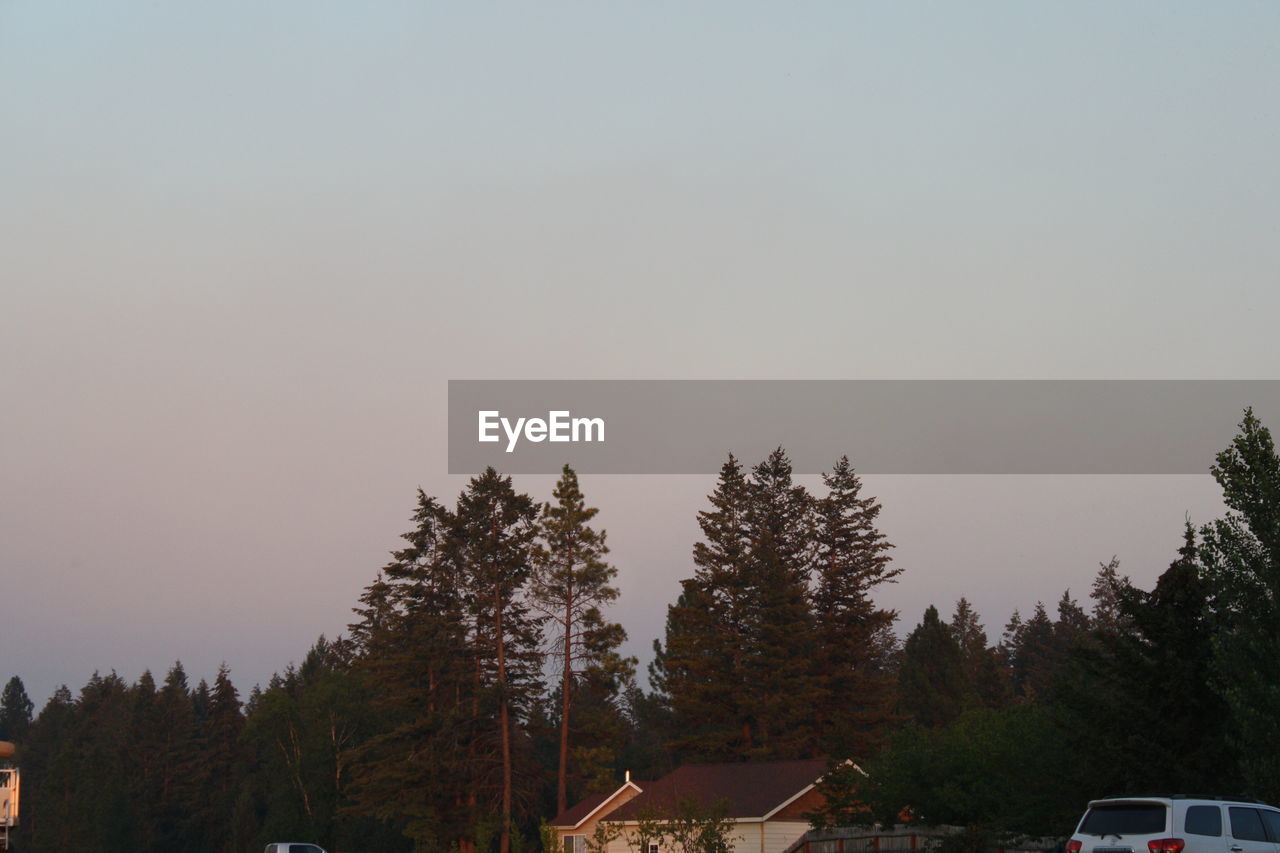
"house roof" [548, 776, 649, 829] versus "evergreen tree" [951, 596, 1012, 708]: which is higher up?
"evergreen tree" [951, 596, 1012, 708]

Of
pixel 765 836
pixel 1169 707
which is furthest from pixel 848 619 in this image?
A: pixel 1169 707

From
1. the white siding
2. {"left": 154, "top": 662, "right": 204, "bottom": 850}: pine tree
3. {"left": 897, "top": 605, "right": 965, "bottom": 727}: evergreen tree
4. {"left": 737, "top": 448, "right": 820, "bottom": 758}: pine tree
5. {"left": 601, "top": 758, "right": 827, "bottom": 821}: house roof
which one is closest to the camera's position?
the white siding

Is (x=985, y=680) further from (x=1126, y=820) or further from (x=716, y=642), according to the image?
(x=1126, y=820)

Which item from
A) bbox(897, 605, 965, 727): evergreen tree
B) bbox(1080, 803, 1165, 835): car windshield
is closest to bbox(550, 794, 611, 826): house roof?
bbox(897, 605, 965, 727): evergreen tree

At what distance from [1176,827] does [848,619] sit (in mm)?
69938

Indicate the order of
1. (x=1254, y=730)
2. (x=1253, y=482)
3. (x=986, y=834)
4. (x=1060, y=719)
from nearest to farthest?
(x=1254, y=730) → (x=1253, y=482) → (x=1060, y=719) → (x=986, y=834)

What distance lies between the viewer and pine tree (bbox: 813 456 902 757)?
268 ft

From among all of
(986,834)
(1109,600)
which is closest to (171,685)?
(1109,600)

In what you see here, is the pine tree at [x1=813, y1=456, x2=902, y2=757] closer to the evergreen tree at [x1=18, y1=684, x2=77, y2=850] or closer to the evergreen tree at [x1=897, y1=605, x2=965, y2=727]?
the evergreen tree at [x1=897, y1=605, x2=965, y2=727]

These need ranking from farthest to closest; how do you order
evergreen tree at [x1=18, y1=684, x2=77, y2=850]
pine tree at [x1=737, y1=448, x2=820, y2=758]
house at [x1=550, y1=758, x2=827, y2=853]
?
evergreen tree at [x1=18, y1=684, x2=77, y2=850] → pine tree at [x1=737, y1=448, x2=820, y2=758] → house at [x1=550, y1=758, x2=827, y2=853]

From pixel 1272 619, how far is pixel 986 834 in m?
10.8

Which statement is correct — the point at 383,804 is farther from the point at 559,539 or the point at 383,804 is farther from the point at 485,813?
the point at 559,539

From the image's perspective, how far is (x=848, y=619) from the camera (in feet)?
289

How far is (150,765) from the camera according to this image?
135250 mm
